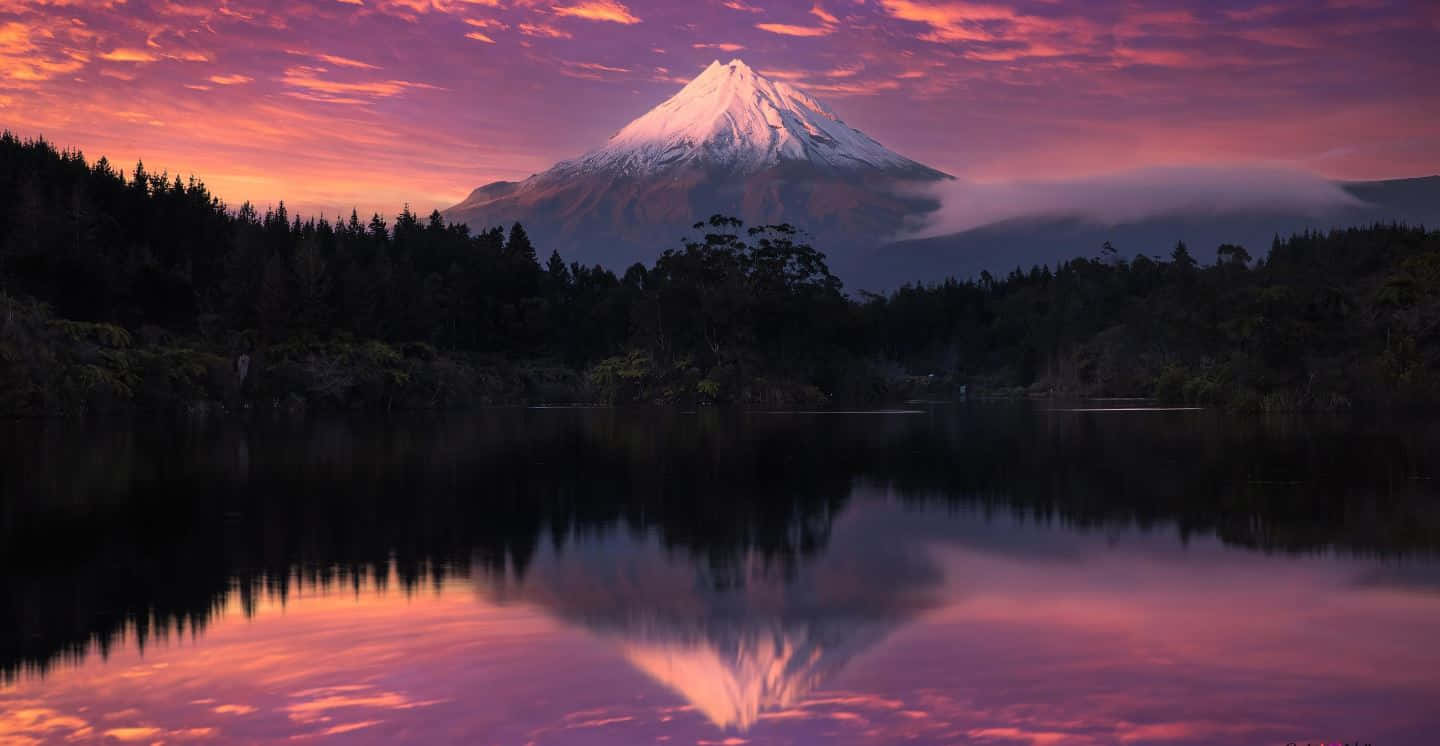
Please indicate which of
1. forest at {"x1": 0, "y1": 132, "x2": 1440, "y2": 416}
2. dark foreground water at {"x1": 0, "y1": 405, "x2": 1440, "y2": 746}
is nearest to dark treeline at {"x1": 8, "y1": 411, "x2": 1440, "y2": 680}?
dark foreground water at {"x1": 0, "y1": 405, "x2": 1440, "y2": 746}

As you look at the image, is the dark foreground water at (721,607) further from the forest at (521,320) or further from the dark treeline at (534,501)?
the forest at (521,320)

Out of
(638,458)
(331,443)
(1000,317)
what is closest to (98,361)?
(331,443)

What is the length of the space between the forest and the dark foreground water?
1436 inches

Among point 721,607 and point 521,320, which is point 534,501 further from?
point 521,320

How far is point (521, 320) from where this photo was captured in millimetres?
98750

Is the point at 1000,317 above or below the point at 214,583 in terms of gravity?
above

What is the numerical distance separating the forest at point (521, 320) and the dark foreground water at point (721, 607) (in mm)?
36477

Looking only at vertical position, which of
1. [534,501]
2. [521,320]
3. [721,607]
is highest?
[521,320]

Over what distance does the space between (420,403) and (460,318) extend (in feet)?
80.7

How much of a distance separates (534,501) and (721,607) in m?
8.89

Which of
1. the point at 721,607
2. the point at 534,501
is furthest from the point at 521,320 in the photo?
the point at 721,607

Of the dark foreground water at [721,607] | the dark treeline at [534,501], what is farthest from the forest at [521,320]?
the dark foreground water at [721,607]

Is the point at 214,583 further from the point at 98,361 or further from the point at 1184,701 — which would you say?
the point at 98,361

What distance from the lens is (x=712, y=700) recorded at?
7.73 metres
